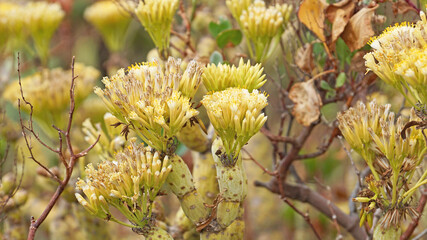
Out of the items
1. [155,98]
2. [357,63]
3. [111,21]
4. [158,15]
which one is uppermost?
[111,21]

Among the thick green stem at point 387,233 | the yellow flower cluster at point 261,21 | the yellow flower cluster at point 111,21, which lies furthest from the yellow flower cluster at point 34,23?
the thick green stem at point 387,233

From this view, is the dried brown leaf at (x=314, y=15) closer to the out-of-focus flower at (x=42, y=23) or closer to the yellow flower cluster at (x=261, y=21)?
the yellow flower cluster at (x=261, y=21)

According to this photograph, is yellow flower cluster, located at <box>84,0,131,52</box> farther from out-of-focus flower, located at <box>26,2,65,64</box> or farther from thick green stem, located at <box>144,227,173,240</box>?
thick green stem, located at <box>144,227,173,240</box>

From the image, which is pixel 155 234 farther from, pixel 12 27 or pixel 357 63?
pixel 12 27

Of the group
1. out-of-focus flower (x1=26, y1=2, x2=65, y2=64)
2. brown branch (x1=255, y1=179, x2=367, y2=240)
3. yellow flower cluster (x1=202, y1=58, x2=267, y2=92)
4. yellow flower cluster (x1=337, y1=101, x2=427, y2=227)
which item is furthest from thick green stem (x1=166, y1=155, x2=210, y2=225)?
out-of-focus flower (x1=26, y1=2, x2=65, y2=64)

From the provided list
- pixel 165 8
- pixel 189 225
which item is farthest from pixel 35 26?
pixel 189 225

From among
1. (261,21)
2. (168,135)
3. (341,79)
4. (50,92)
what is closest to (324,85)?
(341,79)

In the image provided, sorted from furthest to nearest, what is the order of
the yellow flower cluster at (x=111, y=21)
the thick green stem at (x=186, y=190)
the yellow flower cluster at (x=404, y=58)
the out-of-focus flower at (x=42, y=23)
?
1. the yellow flower cluster at (x=111, y=21)
2. the out-of-focus flower at (x=42, y=23)
3. the thick green stem at (x=186, y=190)
4. the yellow flower cluster at (x=404, y=58)
